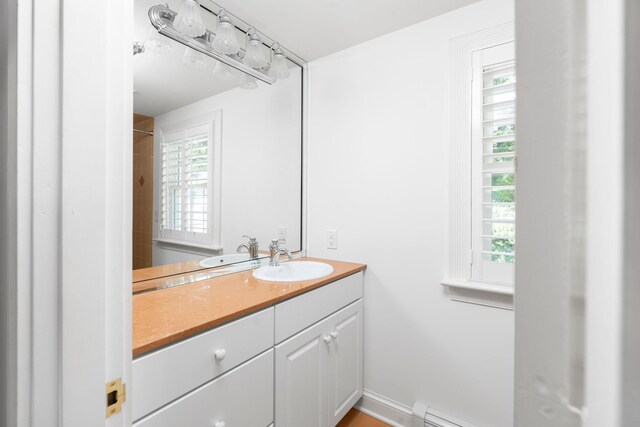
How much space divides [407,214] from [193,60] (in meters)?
1.39

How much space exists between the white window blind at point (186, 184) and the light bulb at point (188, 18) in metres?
0.44

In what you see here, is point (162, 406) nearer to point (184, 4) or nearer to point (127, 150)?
point (127, 150)

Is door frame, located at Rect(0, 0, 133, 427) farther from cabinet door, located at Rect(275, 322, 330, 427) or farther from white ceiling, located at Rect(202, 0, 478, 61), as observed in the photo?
white ceiling, located at Rect(202, 0, 478, 61)

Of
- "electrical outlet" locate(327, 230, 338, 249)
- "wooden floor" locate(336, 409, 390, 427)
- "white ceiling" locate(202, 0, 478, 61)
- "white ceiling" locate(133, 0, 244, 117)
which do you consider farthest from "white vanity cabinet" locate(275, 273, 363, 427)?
"white ceiling" locate(202, 0, 478, 61)

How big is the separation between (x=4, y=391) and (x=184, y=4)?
151 cm

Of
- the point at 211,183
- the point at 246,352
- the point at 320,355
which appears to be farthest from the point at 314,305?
the point at 211,183

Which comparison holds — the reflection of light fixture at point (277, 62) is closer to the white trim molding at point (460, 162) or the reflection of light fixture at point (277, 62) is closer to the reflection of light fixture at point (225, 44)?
the reflection of light fixture at point (225, 44)

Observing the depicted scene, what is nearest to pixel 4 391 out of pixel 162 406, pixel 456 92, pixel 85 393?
pixel 85 393

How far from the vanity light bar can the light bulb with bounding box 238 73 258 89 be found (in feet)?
0.07

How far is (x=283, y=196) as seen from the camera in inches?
78.3

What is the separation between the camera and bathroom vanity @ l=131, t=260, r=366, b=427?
81 centimetres

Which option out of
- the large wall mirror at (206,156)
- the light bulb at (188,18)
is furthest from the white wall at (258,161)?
the light bulb at (188,18)

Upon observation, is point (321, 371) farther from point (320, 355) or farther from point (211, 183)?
point (211, 183)

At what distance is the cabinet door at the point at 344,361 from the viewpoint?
58.5 inches
